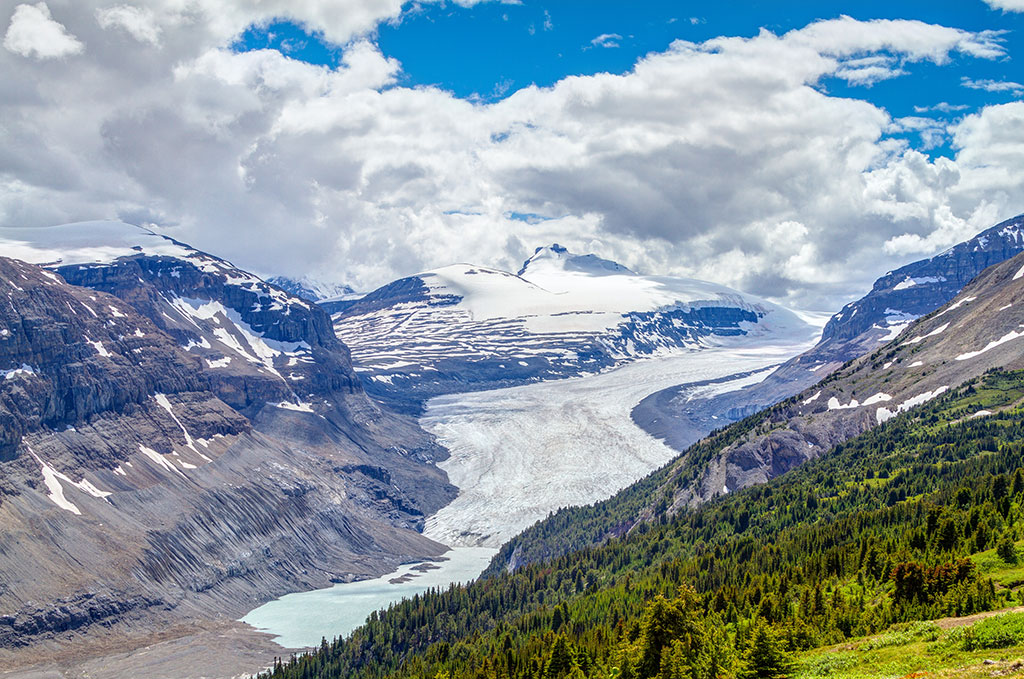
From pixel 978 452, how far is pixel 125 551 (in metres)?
167

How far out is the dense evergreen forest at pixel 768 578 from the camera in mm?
67688

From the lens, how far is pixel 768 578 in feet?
330

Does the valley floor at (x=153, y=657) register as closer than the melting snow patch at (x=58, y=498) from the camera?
Yes

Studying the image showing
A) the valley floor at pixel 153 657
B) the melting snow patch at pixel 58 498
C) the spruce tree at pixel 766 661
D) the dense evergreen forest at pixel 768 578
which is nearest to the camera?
the spruce tree at pixel 766 661

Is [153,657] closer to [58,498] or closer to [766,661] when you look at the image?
[58,498]

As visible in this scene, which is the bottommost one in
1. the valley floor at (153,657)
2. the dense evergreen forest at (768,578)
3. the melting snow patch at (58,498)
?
the valley floor at (153,657)

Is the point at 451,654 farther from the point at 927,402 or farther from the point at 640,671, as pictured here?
the point at 927,402

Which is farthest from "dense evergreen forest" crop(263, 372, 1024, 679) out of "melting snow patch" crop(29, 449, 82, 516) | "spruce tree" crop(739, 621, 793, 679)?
"melting snow patch" crop(29, 449, 82, 516)

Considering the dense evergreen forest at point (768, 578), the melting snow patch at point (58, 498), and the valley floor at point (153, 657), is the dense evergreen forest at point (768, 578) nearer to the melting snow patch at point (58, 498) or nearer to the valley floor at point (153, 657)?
the valley floor at point (153, 657)

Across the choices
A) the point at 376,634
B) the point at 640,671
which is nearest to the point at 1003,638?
the point at 640,671

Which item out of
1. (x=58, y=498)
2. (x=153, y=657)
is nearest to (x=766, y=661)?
(x=153, y=657)

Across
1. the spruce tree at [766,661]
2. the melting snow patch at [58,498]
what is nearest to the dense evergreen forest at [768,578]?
the spruce tree at [766,661]

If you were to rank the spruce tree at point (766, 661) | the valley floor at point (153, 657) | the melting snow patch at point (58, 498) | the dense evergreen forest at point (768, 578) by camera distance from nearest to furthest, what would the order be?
the spruce tree at point (766, 661), the dense evergreen forest at point (768, 578), the valley floor at point (153, 657), the melting snow patch at point (58, 498)

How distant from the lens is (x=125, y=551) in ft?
639
